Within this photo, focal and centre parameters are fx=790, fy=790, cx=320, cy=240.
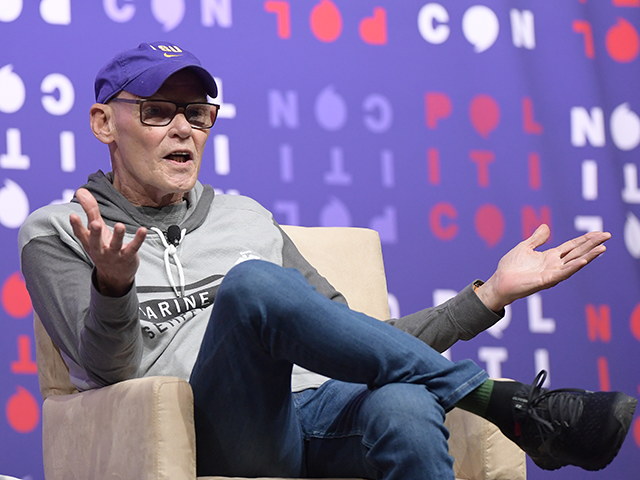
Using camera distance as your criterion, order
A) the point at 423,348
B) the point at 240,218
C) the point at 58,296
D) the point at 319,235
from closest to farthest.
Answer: the point at 423,348, the point at 58,296, the point at 240,218, the point at 319,235

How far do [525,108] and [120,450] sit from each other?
6.35ft

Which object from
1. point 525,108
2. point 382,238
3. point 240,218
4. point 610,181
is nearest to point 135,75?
point 240,218

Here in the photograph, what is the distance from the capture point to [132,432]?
4.02ft

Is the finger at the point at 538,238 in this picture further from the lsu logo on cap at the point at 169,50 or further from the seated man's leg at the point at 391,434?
the lsu logo on cap at the point at 169,50

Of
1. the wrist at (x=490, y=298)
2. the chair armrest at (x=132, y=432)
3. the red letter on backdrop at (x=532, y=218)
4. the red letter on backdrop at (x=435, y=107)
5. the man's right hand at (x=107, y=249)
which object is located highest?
the red letter on backdrop at (x=435, y=107)

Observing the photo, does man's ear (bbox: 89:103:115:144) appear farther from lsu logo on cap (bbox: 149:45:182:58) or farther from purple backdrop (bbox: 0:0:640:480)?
purple backdrop (bbox: 0:0:640:480)

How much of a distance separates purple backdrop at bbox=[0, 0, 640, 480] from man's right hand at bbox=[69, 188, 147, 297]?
108cm

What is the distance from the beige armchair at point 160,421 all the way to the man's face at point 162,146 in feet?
1.15

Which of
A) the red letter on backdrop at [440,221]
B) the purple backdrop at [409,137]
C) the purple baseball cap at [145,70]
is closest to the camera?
the purple baseball cap at [145,70]

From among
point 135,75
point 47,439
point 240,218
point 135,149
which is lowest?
point 47,439

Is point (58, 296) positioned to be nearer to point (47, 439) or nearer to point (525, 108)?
point (47, 439)

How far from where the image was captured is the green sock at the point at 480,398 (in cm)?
115

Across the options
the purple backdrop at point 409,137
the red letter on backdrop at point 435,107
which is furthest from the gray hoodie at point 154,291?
the red letter on backdrop at point 435,107

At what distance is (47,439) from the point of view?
1527 mm
